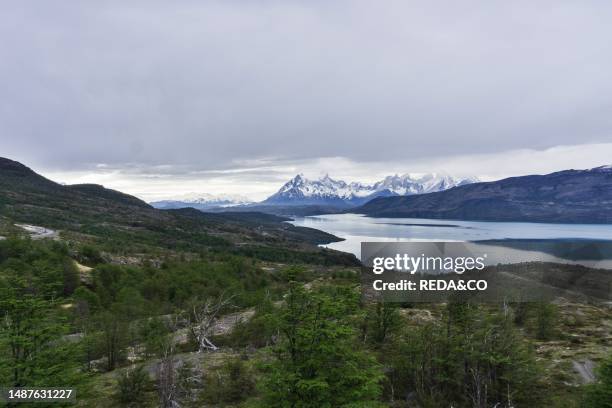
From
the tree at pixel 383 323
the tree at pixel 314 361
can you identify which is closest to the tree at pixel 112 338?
the tree at pixel 383 323

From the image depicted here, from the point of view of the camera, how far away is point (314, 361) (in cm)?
1252

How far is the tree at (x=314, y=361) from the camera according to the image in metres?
12.4

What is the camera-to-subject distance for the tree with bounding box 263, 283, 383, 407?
40.8 feet

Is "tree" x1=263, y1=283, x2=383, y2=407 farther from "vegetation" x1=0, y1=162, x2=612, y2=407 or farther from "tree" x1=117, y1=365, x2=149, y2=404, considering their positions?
"tree" x1=117, y1=365, x2=149, y2=404

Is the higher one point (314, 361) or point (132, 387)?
point (314, 361)

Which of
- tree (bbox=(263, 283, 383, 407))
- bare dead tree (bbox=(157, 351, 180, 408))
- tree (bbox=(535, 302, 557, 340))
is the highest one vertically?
tree (bbox=(263, 283, 383, 407))

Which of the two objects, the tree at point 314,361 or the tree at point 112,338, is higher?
the tree at point 314,361

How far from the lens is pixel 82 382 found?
1462 cm

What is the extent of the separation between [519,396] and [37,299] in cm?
2309

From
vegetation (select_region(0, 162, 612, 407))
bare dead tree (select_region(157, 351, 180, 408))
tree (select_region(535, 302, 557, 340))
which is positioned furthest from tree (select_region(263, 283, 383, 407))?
tree (select_region(535, 302, 557, 340))

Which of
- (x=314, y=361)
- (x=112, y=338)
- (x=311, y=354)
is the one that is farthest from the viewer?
(x=112, y=338)

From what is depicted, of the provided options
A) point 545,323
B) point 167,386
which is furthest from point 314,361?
point 545,323

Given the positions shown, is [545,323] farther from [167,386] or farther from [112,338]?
[112,338]

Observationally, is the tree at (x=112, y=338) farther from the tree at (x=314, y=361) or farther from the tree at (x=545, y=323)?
the tree at (x=545, y=323)
